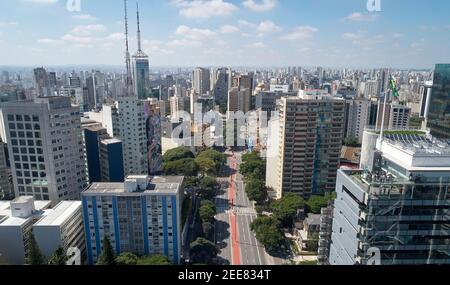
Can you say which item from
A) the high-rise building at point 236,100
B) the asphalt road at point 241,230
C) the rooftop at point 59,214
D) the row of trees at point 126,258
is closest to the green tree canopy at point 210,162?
the asphalt road at point 241,230

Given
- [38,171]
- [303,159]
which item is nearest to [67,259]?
[38,171]

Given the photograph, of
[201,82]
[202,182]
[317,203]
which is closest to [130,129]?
[202,182]

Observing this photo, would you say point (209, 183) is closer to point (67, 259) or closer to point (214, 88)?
point (67, 259)

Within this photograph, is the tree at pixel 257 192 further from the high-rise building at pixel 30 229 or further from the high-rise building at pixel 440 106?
the high-rise building at pixel 440 106

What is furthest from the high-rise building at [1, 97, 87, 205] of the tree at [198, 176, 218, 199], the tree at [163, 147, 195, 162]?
the tree at [163, 147, 195, 162]

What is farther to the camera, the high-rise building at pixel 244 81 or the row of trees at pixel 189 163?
the high-rise building at pixel 244 81

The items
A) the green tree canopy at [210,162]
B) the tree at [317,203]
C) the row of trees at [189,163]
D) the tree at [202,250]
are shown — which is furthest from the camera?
the green tree canopy at [210,162]
